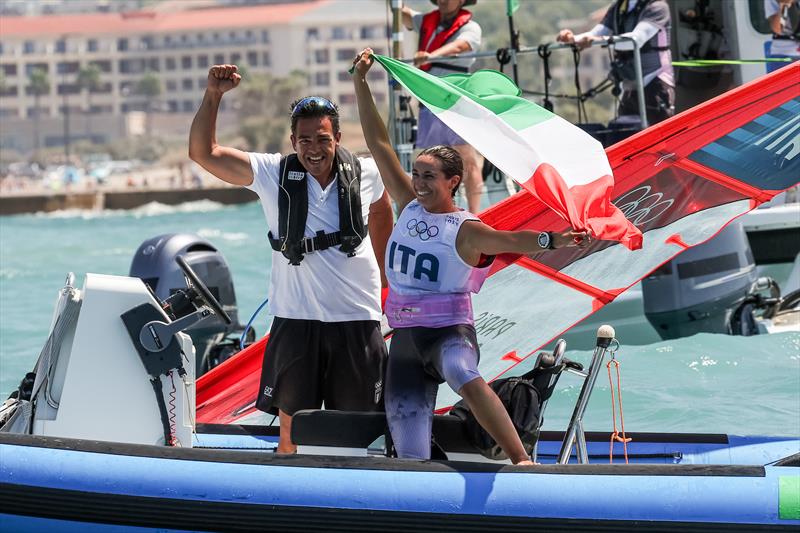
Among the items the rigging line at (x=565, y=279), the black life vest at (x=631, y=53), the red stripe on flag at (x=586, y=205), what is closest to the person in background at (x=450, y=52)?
the black life vest at (x=631, y=53)

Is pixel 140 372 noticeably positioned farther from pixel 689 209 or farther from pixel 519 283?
pixel 689 209

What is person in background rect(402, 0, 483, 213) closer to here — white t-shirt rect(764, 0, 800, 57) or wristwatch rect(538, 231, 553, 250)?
white t-shirt rect(764, 0, 800, 57)

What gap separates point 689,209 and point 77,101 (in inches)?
4979

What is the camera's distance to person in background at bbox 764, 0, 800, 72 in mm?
10312

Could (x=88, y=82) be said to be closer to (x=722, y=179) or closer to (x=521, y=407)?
(x=722, y=179)

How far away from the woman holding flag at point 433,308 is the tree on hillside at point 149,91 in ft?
399

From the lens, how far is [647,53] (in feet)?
29.7

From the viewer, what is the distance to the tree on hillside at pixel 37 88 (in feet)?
397

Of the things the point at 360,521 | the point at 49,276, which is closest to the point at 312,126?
the point at 360,521

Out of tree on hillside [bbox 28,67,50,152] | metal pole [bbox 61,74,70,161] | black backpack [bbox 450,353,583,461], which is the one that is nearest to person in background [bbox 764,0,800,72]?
black backpack [bbox 450,353,583,461]

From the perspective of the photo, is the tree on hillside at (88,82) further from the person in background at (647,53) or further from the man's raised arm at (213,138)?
the man's raised arm at (213,138)

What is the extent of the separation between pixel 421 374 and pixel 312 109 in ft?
3.51

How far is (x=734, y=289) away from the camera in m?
9.65

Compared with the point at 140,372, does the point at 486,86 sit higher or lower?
higher
